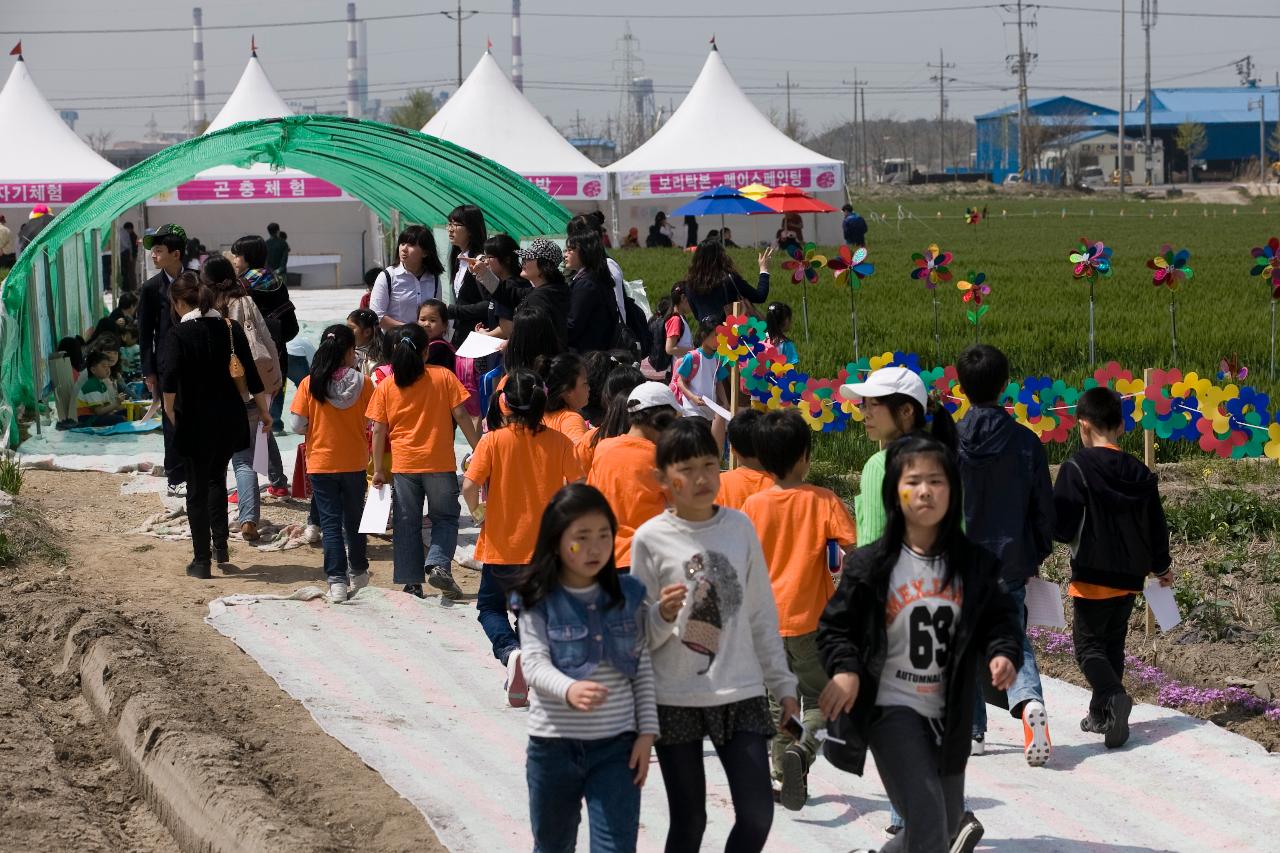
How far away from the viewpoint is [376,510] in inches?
304

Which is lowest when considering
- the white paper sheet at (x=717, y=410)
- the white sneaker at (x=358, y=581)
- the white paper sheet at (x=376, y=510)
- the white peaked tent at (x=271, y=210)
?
the white sneaker at (x=358, y=581)

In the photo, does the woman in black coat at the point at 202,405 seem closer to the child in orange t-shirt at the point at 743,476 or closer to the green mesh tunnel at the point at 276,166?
the green mesh tunnel at the point at 276,166

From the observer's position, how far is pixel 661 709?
3896 mm

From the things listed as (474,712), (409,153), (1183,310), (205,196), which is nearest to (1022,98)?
(205,196)

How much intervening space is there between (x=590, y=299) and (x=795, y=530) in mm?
4368

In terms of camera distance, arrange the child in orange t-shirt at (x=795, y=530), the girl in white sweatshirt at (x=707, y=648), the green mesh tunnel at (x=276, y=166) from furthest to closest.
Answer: the green mesh tunnel at (x=276, y=166) → the child in orange t-shirt at (x=795, y=530) → the girl in white sweatshirt at (x=707, y=648)

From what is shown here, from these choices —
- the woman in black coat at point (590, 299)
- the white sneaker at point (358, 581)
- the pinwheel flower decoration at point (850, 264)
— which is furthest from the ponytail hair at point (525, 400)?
the pinwheel flower decoration at point (850, 264)

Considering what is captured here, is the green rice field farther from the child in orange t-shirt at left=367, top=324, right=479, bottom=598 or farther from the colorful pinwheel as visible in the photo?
the child in orange t-shirt at left=367, top=324, right=479, bottom=598

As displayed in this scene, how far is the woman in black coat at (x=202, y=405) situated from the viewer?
8430 mm

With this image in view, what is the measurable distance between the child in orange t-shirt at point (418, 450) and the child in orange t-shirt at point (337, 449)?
1.04ft

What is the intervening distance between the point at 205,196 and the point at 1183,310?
20.2 m

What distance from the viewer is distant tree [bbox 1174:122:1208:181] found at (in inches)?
3991

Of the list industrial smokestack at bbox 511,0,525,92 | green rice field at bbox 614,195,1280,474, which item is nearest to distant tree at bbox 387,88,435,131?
industrial smokestack at bbox 511,0,525,92

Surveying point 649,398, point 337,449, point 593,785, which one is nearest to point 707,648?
point 593,785
